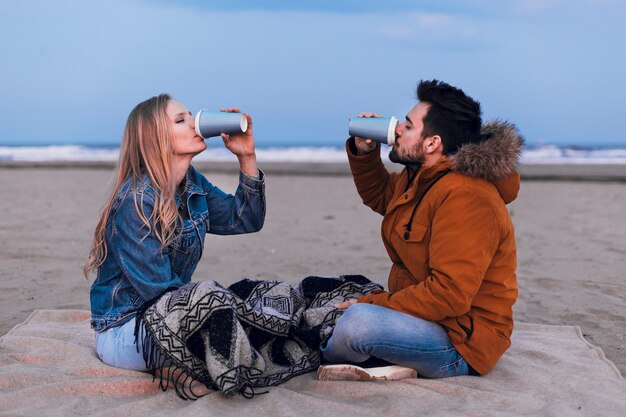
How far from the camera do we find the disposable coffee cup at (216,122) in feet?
11.9

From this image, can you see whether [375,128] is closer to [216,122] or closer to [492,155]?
[492,155]

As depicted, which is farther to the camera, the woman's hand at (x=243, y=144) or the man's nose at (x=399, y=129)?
the woman's hand at (x=243, y=144)

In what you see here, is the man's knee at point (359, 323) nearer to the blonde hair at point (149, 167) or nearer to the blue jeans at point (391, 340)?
the blue jeans at point (391, 340)

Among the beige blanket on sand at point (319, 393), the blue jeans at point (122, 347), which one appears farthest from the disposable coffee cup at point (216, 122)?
the beige blanket on sand at point (319, 393)

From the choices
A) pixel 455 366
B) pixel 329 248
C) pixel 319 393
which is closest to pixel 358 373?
pixel 319 393

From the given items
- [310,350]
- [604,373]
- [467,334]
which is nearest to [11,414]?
[310,350]

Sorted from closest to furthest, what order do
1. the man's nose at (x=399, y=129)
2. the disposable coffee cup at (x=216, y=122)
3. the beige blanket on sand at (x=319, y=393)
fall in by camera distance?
1. the beige blanket on sand at (x=319, y=393)
2. the man's nose at (x=399, y=129)
3. the disposable coffee cup at (x=216, y=122)

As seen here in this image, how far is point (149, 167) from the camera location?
3.59m

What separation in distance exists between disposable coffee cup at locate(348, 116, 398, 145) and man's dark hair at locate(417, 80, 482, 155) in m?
0.16

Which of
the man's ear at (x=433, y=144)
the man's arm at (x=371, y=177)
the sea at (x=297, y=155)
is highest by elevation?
the man's ear at (x=433, y=144)

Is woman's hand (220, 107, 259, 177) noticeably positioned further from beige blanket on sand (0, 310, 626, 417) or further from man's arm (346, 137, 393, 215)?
beige blanket on sand (0, 310, 626, 417)

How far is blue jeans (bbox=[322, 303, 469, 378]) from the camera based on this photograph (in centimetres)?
330

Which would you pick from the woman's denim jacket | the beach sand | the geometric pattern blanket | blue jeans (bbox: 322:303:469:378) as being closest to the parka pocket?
blue jeans (bbox: 322:303:469:378)

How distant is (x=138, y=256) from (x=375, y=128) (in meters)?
1.27
